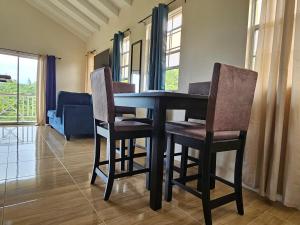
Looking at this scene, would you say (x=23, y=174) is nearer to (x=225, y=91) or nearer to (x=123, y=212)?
(x=123, y=212)

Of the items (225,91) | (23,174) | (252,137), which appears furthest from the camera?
(23,174)

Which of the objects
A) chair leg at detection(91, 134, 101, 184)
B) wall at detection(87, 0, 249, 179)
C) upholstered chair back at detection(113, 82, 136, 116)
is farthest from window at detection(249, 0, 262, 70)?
chair leg at detection(91, 134, 101, 184)

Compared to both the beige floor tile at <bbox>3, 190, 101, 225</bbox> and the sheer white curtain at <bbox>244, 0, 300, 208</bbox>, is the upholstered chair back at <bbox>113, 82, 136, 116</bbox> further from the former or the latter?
the sheer white curtain at <bbox>244, 0, 300, 208</bbox>

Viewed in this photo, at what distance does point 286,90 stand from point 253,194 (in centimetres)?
95

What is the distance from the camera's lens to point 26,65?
19.9ft

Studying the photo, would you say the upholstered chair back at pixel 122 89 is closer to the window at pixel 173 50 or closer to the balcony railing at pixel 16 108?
the window at pixel 173 50

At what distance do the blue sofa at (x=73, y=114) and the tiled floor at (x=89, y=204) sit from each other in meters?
1.52

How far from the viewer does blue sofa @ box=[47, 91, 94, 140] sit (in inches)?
146

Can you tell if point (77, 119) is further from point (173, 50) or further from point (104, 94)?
point (104, 94)

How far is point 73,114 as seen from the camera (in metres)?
3.75

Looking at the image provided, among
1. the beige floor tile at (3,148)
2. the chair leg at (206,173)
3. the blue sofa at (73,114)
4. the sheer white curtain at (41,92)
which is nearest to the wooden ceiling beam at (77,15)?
the sheer white curtain at (41,92)

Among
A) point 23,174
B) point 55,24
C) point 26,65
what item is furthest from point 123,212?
point 55,24

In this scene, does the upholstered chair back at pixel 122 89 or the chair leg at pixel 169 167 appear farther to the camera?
the upholstered chair back at pixel 122 89

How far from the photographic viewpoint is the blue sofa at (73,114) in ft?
12.2
